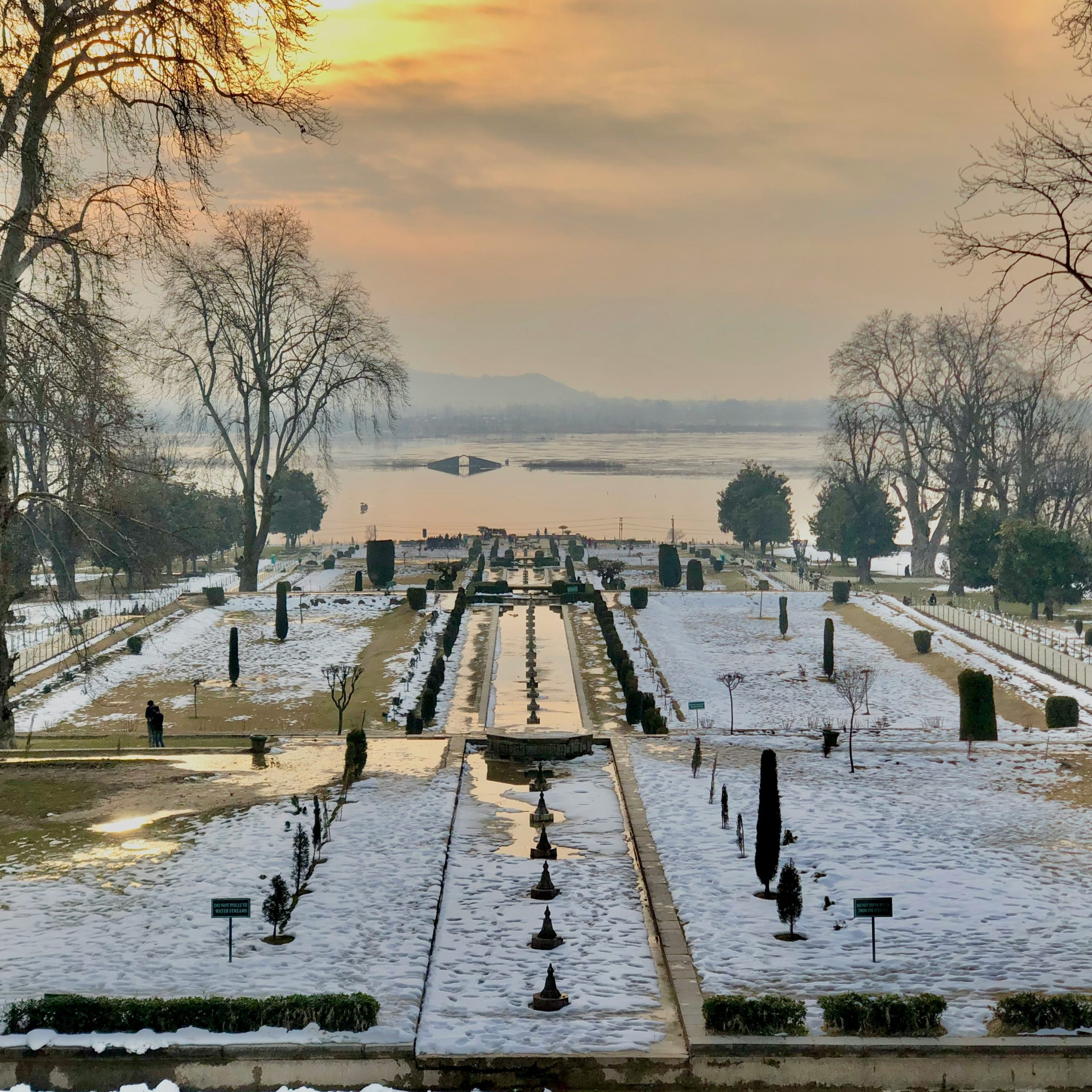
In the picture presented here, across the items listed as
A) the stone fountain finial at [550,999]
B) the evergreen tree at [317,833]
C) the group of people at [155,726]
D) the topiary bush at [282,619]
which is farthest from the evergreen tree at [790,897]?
the topiary bush at [282,619]

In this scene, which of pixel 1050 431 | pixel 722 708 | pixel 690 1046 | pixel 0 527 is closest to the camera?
pixel 690 1046

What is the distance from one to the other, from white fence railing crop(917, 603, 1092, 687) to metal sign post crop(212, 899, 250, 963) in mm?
27874

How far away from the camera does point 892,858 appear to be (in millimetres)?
21844

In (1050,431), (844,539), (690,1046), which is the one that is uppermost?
(1050,431)

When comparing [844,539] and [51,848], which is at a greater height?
[844,539]

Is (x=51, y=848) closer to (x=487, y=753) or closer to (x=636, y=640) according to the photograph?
(x=487, y=753)

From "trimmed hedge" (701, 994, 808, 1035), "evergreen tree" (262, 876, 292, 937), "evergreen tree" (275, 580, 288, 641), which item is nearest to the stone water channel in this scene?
"trimmed hedge" (701, 994, 808, 1035)

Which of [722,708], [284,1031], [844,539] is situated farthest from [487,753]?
[844,539]

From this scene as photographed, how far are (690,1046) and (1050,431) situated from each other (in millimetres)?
60479

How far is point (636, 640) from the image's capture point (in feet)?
156

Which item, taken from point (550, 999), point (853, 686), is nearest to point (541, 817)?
point (550, 999)

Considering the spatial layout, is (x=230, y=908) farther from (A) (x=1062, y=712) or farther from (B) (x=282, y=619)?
(B) (x=282, y=619)

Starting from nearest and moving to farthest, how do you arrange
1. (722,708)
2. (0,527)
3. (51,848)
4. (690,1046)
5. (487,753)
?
(690,1046) < (51,848) < (0,527) < (487,753) < (722,708)

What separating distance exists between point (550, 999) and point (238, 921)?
17.0 ft
